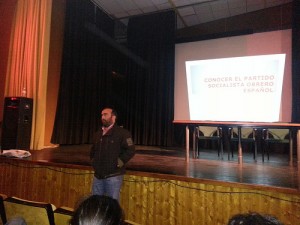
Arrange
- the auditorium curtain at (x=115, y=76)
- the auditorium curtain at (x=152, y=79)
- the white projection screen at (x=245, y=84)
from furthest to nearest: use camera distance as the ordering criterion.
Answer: the auditorium curtain at (x=152, y=79) → the auditorium curtain at (x=115, y=76) → the white projection screen at (x=245, y=84)

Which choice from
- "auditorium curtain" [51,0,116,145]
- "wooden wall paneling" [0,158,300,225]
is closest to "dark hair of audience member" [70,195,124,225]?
"wooden wall paneling" [0,158,300,225]

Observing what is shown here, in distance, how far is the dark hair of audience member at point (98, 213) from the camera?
0.85 m

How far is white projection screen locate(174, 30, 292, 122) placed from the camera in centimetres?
442

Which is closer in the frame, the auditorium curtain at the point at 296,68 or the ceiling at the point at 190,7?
the auditorium curtain at the point at 296,68

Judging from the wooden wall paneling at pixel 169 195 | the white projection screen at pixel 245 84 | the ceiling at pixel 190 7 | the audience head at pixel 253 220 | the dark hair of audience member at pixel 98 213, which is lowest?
the wooden wall paneling at pixel 169 195

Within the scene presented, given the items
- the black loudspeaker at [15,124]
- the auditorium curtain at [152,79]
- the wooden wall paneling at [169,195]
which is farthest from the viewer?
the auditorium curtain at [152,79]

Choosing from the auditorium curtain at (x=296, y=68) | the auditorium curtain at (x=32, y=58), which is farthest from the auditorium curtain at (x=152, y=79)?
the auditorium curtain at (x=296, y=68)

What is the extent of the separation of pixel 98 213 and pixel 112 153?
1.74m

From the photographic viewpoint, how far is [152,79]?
7.32 meters

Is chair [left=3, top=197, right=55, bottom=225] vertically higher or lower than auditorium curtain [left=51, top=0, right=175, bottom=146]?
lower

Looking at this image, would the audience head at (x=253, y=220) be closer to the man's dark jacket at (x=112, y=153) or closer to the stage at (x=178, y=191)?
the stage at (x=178, y=191)

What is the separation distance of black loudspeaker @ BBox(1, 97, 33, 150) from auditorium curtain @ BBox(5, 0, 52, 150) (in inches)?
17.1

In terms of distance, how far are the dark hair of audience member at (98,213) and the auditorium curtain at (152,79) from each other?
19.7 ft

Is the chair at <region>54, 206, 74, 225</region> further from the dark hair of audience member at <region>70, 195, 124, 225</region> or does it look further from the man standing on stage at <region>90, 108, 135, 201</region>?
the man standing on stage at <region>90, 108, 135, 201</region>
